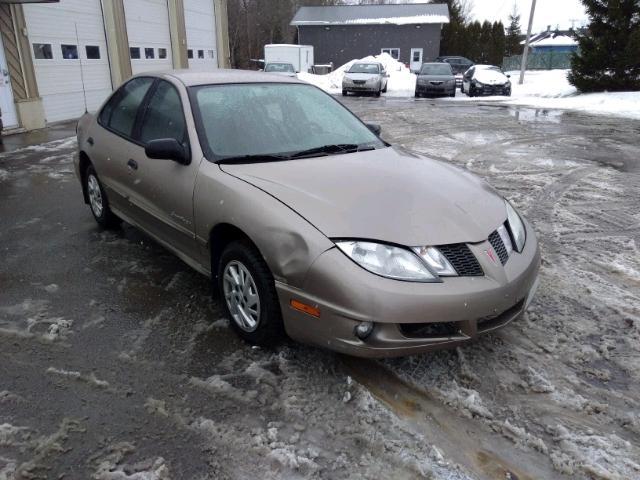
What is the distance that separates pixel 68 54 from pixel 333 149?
46.5ft

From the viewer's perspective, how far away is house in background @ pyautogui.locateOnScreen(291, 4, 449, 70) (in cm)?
4084

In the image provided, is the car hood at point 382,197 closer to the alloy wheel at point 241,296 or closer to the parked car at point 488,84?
the alloy wheel at point 241,296

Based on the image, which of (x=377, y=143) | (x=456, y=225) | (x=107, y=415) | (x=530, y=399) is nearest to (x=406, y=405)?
(x=530, y=399)

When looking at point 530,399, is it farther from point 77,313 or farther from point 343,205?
point 77,313

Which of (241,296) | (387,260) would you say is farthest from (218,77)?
(387,260)

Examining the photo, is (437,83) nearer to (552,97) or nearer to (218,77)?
(552,97)

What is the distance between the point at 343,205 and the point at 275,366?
3.33ft

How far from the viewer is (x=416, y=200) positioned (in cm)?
299

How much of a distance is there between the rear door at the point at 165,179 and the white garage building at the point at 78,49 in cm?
1035

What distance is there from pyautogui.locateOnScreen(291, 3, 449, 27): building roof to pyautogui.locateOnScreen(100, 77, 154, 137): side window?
130 feet

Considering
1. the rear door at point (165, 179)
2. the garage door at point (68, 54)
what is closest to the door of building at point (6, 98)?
the garage door at point (68, 54)

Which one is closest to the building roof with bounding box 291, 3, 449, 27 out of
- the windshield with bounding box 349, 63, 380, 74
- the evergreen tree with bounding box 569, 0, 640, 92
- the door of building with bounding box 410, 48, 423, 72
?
the door of building with bounding box 410, 48, 423, 72

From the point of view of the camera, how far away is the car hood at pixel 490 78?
2316 cm

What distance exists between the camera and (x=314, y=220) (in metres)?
2.71
